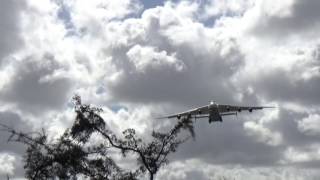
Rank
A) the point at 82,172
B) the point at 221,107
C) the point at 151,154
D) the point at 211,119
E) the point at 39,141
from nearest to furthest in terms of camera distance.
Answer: the point at 39,141 < the point at 82,172 < the point at 151,154 < the point at 211,119 < the point at 221,107

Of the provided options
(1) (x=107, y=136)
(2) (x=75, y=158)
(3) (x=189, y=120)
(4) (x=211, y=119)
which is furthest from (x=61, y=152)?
(4) (x=211, y=119)

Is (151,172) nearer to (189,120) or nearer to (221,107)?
(189,120)

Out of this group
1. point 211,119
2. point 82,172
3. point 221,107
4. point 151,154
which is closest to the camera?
point 82,172

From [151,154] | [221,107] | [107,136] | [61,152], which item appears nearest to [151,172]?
[151,154]

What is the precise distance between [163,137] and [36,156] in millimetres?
11224

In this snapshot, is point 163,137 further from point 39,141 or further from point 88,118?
point 39,141

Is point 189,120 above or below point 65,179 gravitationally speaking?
above

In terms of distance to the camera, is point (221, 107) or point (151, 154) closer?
point (151, 154)

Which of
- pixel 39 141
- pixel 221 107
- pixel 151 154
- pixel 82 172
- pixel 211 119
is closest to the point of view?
pixel 39 141

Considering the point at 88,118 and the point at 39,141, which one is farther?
the point at 88,118

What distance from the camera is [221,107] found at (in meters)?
99.8

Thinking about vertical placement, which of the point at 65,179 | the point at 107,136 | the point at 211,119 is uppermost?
the point at 211,119

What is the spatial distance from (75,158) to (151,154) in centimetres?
656

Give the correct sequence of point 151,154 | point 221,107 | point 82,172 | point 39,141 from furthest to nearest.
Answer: point 221,107 → point 151,154 → point 82,172 → point 39,141
